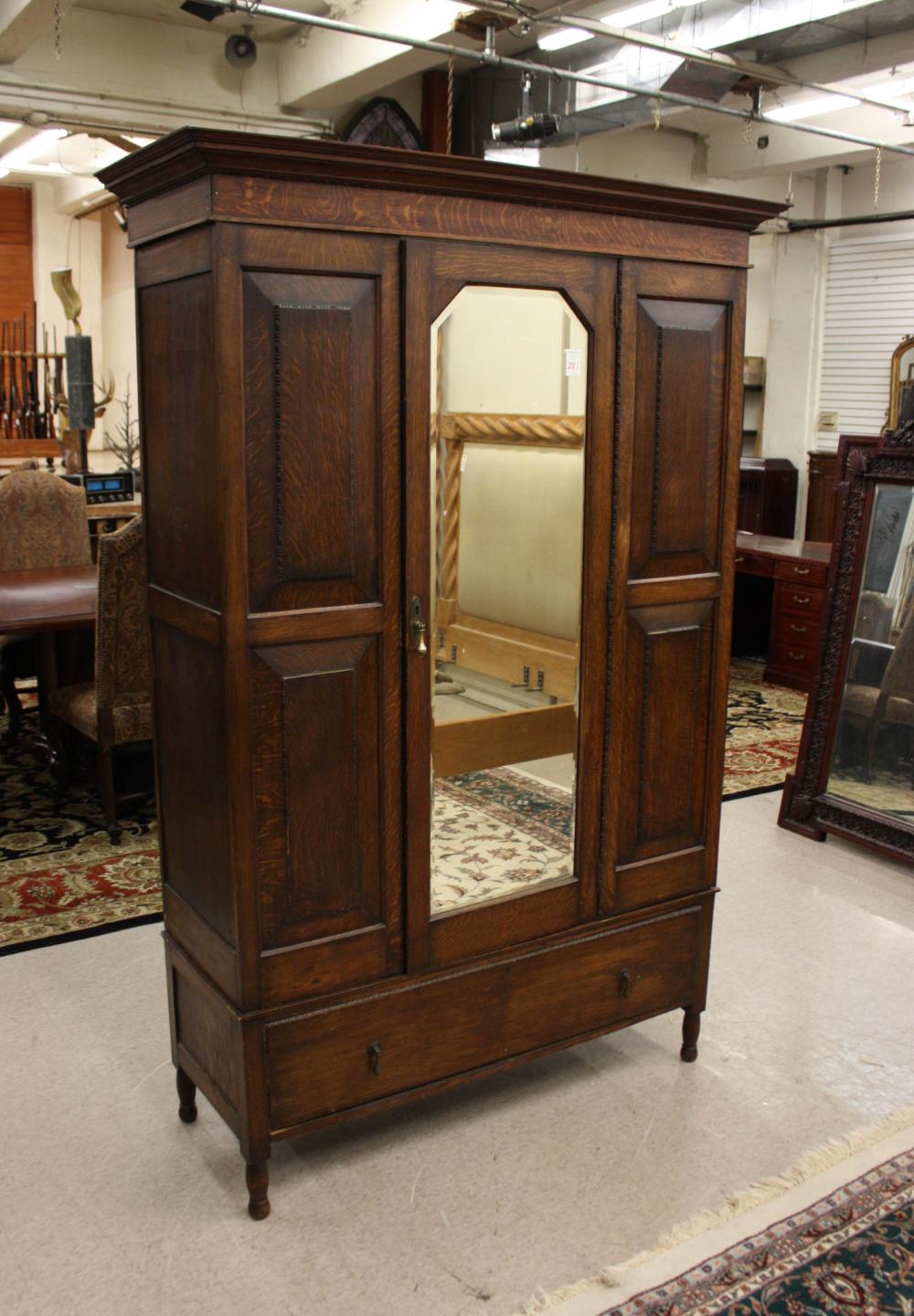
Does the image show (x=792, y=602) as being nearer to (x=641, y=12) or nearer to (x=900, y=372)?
(x=641, y=12)

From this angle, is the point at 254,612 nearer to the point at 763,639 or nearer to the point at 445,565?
the point at 445,565

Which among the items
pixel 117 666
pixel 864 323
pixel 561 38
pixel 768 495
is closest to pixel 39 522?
pixel 117 666

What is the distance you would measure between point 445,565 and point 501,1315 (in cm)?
132

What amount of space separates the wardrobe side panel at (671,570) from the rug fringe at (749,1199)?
0.60 meters

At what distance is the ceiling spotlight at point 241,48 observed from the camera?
271 inches

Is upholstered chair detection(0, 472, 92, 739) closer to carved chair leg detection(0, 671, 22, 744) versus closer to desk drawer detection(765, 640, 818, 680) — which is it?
carved chair leg detection(0, 671, 22, 744)

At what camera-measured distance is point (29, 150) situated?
29.3 feet

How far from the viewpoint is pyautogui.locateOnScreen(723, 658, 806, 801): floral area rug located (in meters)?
4.93

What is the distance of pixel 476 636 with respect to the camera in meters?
2.43

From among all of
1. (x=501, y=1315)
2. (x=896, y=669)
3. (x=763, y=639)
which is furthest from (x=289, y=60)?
(x=501, y=1315)

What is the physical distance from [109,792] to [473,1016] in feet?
6.86

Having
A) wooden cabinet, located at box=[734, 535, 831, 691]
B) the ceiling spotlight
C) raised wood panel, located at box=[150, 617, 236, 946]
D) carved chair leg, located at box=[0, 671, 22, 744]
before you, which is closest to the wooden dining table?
carved chair leg, located at box=[0, 671, 22, 744]

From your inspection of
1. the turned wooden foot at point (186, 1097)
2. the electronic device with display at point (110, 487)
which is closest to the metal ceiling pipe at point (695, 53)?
the electronic device with display at point (110, 487)

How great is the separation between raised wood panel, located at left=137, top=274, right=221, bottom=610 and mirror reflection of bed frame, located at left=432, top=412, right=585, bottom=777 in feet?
1.43
